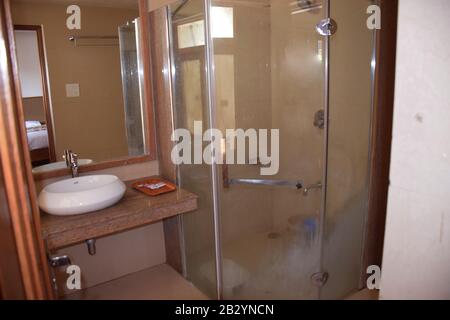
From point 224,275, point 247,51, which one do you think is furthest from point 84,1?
point 224,275

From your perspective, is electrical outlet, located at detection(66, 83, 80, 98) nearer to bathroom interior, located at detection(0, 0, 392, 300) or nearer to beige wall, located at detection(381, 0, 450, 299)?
bathroom interior, located at detection(0, 0, 392, 300)

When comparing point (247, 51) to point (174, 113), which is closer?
point (174, 113)

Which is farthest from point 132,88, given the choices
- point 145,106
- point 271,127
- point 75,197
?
point 271,127

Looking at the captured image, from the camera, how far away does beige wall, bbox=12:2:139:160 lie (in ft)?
6.69

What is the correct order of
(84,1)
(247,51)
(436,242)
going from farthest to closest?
(247,51), (84,1), (436,242)

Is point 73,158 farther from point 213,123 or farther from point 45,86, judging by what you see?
point 213,123

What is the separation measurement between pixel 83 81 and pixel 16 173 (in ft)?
5.46

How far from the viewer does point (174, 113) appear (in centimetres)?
228

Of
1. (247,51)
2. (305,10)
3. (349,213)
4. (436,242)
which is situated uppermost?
(305,10)

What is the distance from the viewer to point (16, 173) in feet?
2.10

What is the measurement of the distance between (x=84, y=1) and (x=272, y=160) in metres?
1.72

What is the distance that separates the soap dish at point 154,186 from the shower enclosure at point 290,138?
13cm

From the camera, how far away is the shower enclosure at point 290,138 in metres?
2.17

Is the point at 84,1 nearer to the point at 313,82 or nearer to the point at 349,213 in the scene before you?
the point at 313,82
